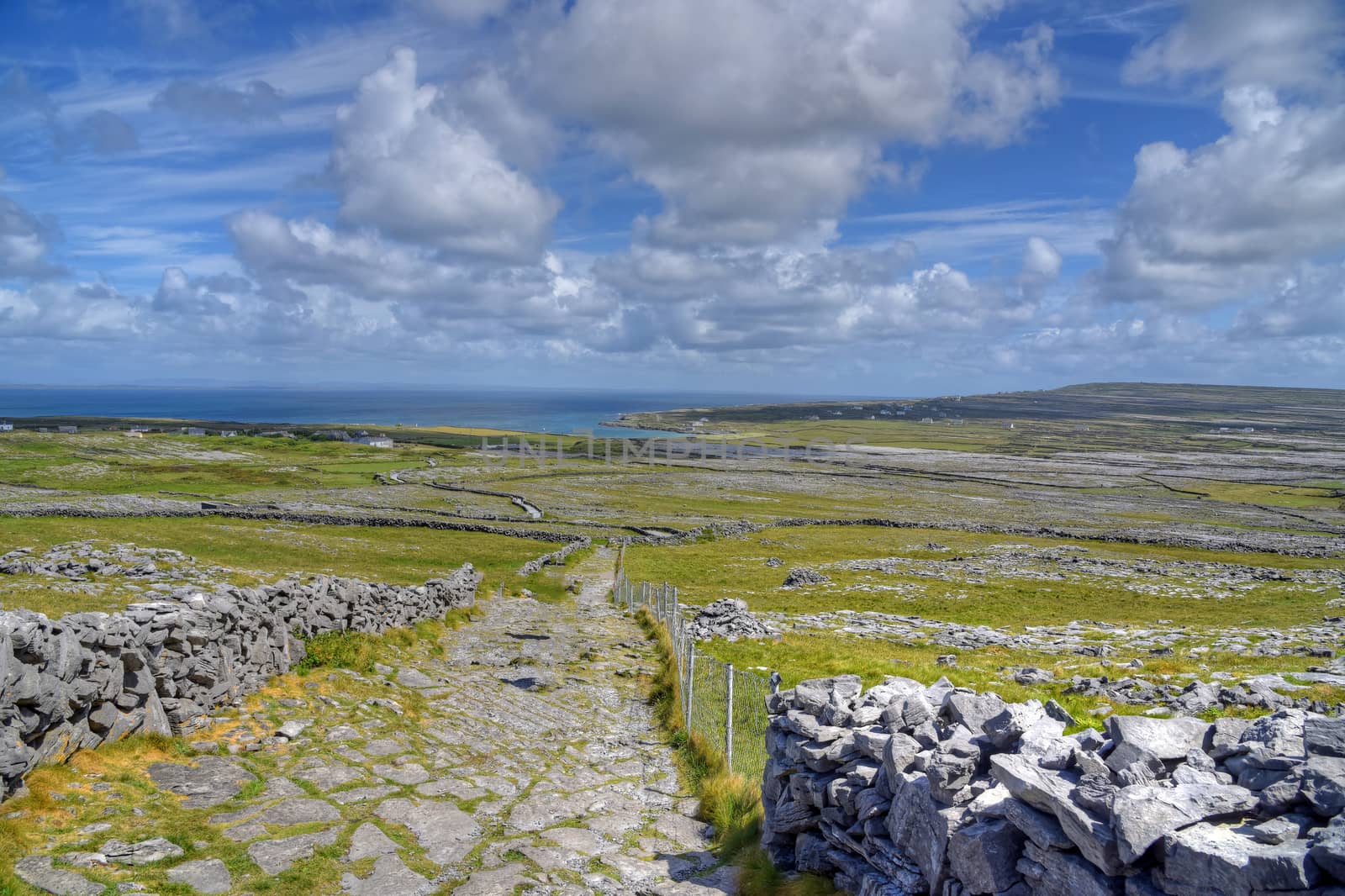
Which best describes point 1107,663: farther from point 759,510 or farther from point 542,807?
point 759,510

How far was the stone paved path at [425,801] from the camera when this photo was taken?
Result: 8.98m

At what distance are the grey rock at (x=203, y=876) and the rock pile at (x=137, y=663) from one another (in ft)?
8.71

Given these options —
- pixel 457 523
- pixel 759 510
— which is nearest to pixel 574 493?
pixel 759 510

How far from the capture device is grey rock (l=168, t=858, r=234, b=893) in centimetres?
832

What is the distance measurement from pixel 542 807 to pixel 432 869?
248 centimetres

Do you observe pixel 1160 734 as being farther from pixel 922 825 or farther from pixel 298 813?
pixel 298 813

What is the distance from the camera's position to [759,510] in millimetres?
99750

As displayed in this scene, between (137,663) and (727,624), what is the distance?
2037 centimetres

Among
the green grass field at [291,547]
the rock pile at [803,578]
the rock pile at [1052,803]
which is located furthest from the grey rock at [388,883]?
the rock pile at [803,578]

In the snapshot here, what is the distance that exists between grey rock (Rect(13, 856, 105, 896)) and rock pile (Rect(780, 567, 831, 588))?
40194mm

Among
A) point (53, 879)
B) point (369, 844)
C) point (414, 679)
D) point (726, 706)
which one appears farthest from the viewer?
point (414, 679)

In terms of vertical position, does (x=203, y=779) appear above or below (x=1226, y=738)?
below

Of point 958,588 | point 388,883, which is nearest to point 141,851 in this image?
point 388,883

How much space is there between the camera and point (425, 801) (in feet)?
37.7
